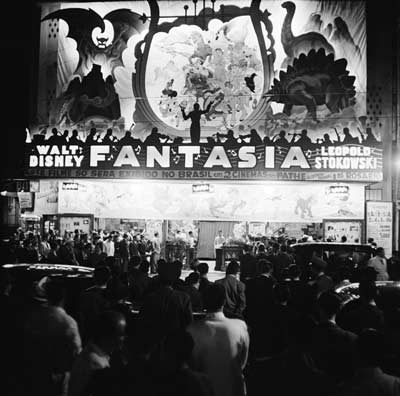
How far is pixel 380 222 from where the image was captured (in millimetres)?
19688

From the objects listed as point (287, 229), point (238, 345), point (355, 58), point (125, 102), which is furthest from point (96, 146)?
point (238, 345)

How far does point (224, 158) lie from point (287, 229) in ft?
21.1

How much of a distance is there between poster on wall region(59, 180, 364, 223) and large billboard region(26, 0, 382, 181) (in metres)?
3.84

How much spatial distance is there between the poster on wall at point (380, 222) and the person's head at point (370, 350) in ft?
54.1

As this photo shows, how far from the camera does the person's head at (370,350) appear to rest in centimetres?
372

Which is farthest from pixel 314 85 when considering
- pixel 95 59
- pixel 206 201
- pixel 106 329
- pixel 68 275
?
pixel 106 329

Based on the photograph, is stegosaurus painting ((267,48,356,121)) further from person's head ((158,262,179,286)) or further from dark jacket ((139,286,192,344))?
dark jacket ((139,286,192,344))

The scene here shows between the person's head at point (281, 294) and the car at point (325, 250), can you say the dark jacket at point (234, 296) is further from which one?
the car at point (325, 250)

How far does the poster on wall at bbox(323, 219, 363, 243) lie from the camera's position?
856 inches

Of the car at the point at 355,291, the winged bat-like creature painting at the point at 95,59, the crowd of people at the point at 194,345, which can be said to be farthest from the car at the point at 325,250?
the winged bat-like creature painting at the point at 95,59

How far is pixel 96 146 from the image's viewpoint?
68.8 ft

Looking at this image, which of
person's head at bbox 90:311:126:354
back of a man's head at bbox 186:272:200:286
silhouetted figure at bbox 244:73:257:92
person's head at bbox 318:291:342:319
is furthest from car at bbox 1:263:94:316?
silhouetted figure at bbox 244:73:257:92

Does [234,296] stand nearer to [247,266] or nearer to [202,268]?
[202,268]

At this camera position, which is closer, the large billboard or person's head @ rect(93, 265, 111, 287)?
person's head @ rect(93, 265, 111, 287)
